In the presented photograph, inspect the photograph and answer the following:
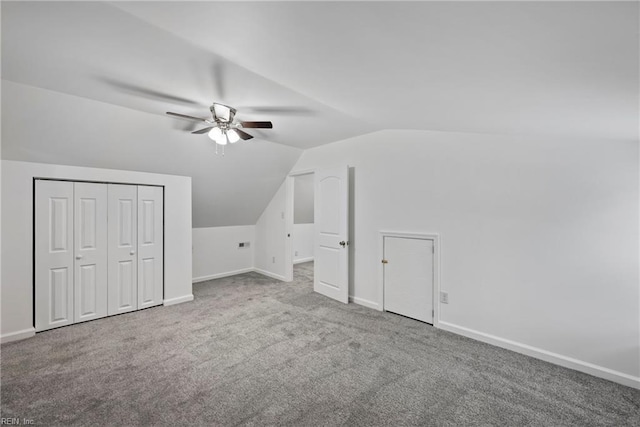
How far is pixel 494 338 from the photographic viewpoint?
2.74 m

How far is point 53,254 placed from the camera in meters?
3.04

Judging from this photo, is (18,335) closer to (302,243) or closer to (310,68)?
(310,68)

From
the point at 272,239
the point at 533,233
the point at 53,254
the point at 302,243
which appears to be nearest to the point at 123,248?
the point at 53,254

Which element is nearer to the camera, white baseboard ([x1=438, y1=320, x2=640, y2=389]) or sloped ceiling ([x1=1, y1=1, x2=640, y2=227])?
sloped ceiling ([x1=1, y1=1, x2=640, y2=227])


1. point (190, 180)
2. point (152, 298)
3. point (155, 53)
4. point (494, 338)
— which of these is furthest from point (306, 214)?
point (155, 53)

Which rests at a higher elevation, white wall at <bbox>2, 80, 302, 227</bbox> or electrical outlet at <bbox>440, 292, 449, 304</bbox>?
white wall at <bbox>2, 80, 302, 227</bbox>

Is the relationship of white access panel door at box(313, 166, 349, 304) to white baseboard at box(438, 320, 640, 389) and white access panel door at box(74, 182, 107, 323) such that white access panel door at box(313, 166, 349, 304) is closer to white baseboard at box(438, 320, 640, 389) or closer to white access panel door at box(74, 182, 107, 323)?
white baseboard at box(438, 320, 640, 389)

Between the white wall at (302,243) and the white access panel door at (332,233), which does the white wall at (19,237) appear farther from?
the white wall at (302,243)

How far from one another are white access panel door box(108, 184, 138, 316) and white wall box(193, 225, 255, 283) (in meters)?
1.48

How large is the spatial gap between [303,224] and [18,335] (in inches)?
205

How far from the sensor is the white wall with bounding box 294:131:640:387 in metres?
2.16

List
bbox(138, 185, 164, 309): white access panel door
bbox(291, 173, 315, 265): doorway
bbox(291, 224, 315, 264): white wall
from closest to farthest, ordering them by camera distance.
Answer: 1. bbox(138, 185, 164, 309): white access panel door
2. bbox(291, 173, 315, 265): doorway
3. bbox(291, 224, 315, 264): white wall

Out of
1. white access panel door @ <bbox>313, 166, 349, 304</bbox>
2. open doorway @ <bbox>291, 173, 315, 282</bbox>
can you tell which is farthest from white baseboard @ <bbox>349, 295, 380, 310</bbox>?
open doorway @ <bbox>291, 173, 315, 282</bbox>

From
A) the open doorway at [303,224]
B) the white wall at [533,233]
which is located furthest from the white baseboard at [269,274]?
the white wall at [533,233]
